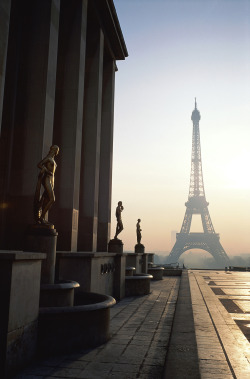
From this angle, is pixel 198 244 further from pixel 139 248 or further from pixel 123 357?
pixel 123 357

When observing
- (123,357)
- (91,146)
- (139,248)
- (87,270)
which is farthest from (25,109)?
(139,248)

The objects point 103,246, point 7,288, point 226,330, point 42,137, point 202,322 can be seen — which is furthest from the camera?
point 103,246

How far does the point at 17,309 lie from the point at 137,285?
38.1 feet

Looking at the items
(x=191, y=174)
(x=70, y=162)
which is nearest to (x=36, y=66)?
(x=70, y=162)

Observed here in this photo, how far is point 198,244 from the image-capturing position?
349 ft

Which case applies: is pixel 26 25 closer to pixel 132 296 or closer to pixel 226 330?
pixel 132 296

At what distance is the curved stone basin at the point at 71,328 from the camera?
6.71 m

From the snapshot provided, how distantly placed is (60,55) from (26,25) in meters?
3.95

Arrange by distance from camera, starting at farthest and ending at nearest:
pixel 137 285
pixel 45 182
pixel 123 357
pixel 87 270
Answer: pixel 137 285 < pixel 87 270 < pixel 45 182 < pixel 123 357

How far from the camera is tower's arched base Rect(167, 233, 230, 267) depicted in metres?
104

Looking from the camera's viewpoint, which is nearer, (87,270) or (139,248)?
(87,270)

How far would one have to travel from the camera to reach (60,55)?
18.7 metres

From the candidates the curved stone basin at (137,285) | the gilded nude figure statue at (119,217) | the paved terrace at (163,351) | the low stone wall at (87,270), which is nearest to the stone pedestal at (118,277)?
the low stone wall at (87,270)

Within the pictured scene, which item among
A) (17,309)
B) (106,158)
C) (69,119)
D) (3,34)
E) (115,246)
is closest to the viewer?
(17,309)
